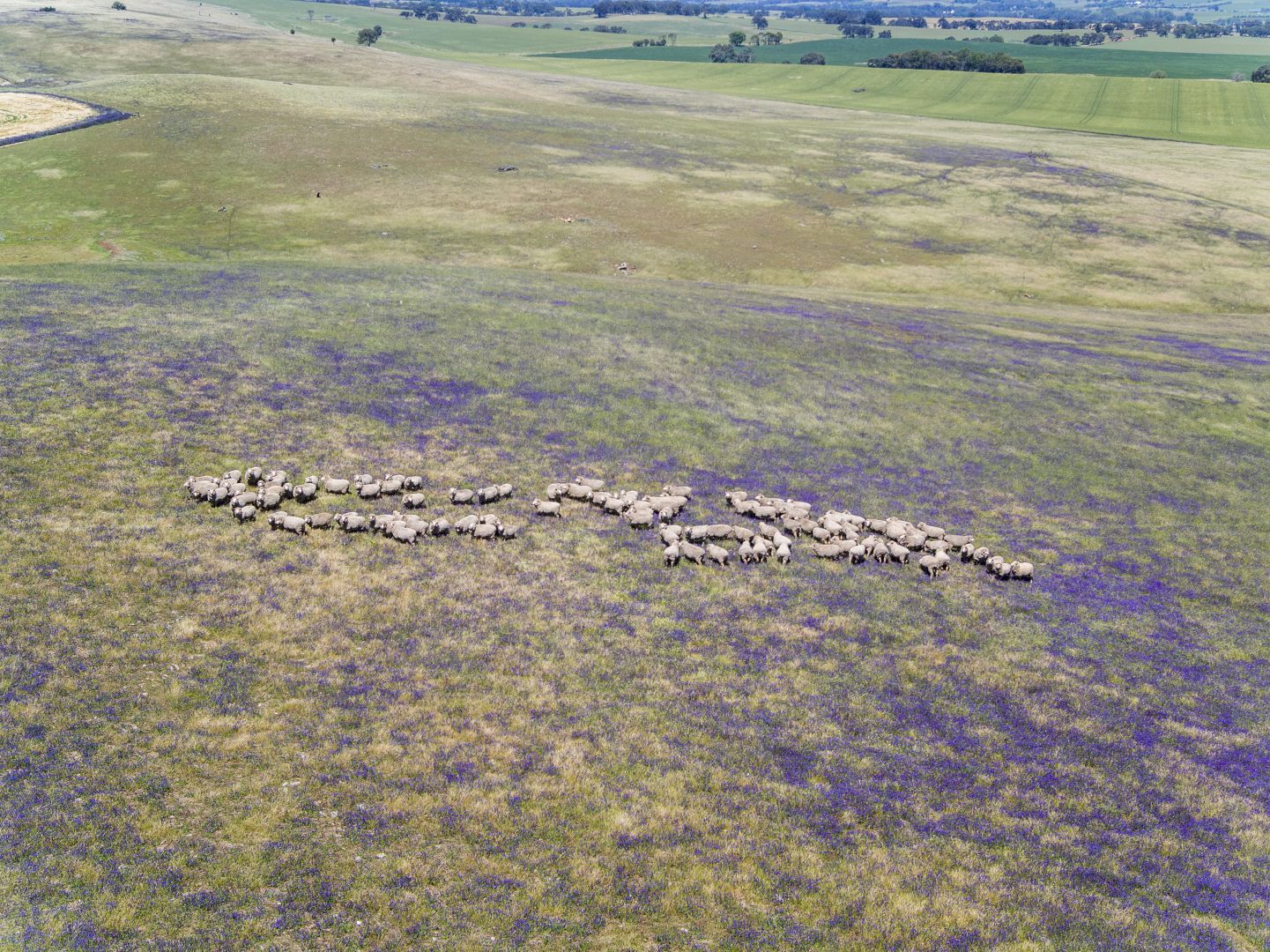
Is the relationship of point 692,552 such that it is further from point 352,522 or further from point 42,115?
point 42,115

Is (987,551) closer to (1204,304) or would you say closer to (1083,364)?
(1083,364)

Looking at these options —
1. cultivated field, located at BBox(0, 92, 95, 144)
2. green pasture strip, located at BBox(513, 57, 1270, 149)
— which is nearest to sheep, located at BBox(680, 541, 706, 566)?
cultivated field, located at BBox(0, 92, 95, 144)


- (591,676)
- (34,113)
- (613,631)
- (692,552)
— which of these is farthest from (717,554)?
(34,113)

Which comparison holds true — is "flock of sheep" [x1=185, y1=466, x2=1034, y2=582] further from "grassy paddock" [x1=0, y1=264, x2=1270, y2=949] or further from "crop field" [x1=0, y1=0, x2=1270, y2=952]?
"grassy paddock" [x1=0, y1=264, x2=1270, y2=949]

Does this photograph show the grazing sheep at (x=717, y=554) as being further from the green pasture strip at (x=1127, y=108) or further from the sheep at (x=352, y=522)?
the green pasture strip at (x=1127, y=108)

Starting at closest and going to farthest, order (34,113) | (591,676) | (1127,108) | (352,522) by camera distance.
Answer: (591,676) < (352,522) < (34,113) < (1127,108)

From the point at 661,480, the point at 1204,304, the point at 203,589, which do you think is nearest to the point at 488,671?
the point at 203,589
